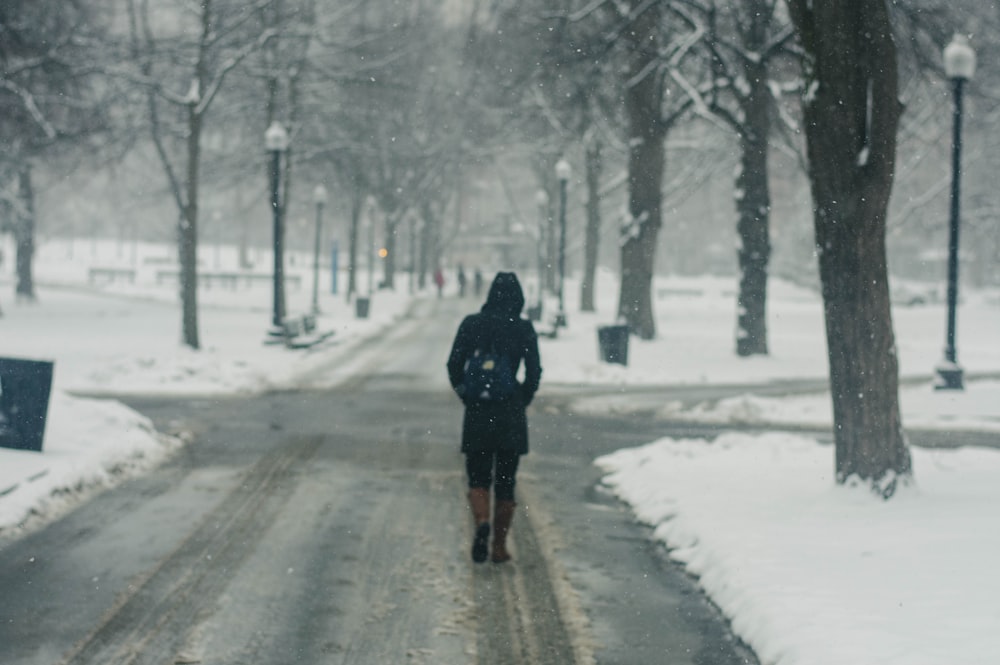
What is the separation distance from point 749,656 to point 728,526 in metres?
2.55

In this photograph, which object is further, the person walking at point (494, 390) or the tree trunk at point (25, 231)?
the tree trunk at point (25, 231)

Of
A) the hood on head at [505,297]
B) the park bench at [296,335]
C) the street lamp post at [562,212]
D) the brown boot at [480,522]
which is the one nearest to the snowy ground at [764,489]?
the park bench at [296,335]

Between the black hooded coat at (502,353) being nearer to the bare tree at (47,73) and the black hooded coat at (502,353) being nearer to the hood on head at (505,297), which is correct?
the hood on head at (505,297)

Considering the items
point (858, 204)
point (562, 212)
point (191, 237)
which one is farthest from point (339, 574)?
point (562, 212)

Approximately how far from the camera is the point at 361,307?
38750 millimetres

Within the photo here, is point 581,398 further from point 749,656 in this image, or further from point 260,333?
point 260,333

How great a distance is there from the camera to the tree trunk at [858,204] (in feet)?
28.6

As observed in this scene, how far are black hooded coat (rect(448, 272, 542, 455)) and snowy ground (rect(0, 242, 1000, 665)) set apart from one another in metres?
1.45

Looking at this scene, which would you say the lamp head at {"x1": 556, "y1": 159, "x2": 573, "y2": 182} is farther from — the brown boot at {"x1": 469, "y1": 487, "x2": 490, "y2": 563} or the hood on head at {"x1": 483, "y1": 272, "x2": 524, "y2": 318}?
the brown boot at {"x1": 469, "y1": 487, "x2": 490, "y2": 563}

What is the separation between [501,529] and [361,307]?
1241 inches

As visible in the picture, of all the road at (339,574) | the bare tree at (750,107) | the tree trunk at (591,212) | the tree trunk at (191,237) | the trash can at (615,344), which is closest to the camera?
the road at (339,574)

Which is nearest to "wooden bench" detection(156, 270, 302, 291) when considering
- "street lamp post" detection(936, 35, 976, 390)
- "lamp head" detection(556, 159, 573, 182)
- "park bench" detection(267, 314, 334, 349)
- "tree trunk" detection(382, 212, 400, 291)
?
"tree trunk" detection(382, 212, 400, 291)

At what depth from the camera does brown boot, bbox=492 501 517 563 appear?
7555 millimetres

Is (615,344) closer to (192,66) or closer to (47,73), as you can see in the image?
(192,66)
